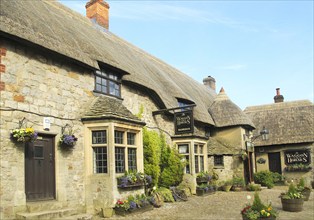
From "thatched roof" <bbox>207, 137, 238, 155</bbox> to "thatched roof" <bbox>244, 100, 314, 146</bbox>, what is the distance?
485cm

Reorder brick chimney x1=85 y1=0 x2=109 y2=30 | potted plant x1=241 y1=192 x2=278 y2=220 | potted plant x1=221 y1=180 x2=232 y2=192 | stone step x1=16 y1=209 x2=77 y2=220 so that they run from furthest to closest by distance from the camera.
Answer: brick chimney x1=85 y1=0 x2=109 y2=30 → potted plant x1=221 y1=180 x2=232 y2=192 → stone step x1=16 y1=209 x2=77 y2=220 → potted plant x1=241 y1=192 x2=278 y2=220

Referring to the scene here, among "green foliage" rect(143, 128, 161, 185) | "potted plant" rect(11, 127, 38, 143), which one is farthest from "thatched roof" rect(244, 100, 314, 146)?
"potted plant" rect(11, 127, 38, 143)

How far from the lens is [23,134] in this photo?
8.66 metres

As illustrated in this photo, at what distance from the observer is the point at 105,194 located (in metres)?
10.8

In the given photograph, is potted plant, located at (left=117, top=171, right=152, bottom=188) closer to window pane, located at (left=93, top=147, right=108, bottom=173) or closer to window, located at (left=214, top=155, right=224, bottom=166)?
window pane, located at (left=93, top=147, right=108, bottom=173)

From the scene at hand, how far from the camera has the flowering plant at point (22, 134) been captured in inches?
339

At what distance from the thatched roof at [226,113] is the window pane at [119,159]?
38.6 feet

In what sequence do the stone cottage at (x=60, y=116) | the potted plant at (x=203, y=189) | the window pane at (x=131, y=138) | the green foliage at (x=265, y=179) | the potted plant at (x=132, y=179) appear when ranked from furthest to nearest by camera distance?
1. the green foliage at (x=265, y=179)
2. the potted plant at (x=203, y=189)
3. the window pane at (x=131, y=138)
4. the potted plant at (x=132, y=179)
5. the stone cottage at (x=60, y=116)

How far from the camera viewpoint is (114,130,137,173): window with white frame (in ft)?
38.0

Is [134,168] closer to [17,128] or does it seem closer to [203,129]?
[17,128]

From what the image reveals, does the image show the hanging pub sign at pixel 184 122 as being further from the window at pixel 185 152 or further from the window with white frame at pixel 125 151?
the window with white frame at pixel 125 151

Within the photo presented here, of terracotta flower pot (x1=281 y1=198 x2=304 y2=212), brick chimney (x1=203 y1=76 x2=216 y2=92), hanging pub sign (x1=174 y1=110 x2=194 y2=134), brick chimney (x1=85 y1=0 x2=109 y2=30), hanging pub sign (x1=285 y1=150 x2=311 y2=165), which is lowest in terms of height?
terracotta flower pot (x1=281 y1=198 x2=304 y2=212)

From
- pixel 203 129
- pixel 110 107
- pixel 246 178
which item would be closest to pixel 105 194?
pixel 110 107

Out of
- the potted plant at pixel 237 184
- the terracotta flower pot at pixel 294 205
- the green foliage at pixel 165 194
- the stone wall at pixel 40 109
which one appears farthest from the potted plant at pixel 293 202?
the potted plant at pixel 237 184
